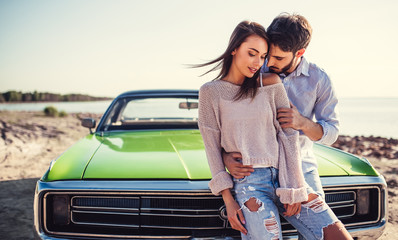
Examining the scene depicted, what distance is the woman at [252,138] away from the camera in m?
1.42

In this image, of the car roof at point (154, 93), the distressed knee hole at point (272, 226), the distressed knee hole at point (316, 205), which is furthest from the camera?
the car roof at point (154, 93)

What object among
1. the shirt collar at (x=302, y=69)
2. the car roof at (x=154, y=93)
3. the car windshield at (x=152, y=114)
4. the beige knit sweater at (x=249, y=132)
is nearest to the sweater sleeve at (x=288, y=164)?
the beige knit sweater at (x=249, y=132)

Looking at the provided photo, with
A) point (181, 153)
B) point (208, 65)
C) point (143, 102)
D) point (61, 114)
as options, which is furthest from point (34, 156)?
point (61, 114)

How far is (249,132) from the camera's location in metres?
1.46

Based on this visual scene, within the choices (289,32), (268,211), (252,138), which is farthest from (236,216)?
(289,32)

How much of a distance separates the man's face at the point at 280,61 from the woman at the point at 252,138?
0.26 feet

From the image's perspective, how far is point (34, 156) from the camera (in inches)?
246

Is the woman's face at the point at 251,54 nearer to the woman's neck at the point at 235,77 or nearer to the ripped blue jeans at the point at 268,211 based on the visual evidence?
the woman's neck at the point at 235,77

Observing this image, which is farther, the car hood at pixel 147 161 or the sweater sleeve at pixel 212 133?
the car hood at pixel 147 161

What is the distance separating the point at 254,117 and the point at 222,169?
0.28 meters

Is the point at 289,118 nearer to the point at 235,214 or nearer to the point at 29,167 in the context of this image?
the point at 235,214

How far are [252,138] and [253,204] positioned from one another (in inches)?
11.6

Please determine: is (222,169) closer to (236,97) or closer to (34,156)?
(236,97)

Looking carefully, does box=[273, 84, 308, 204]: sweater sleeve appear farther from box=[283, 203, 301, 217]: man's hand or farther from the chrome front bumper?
the chrome front bumper
